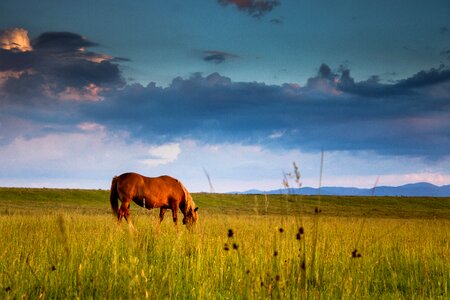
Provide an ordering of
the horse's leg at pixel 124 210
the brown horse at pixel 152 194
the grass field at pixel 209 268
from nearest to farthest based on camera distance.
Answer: the grass field at pixel 209 268
the horse's leg at pixel 124 210
the brown horse at pixel 152 194

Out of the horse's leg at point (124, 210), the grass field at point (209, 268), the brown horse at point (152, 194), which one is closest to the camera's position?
the grass field at point (209, 268)

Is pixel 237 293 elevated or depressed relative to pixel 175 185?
depressed

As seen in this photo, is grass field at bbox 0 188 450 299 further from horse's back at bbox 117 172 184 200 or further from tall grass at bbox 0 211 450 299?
horse's back at bbox 117 172 184 200

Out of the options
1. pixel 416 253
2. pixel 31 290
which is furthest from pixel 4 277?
pixel 416 253

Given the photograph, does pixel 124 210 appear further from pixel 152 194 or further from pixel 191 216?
pixel 191 216

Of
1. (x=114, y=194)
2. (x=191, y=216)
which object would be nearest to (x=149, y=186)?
(x=114, y=194)

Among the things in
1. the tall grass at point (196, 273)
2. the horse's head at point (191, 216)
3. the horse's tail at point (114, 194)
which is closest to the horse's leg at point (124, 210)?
the horse's tail at point (114, 194)

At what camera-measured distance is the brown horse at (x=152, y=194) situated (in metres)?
15.9

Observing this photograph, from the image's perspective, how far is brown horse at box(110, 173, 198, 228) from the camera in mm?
15898

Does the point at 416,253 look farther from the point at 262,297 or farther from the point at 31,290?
the point at 31,290

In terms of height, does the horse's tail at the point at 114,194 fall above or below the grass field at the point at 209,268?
above

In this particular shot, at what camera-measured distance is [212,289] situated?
17.7ft

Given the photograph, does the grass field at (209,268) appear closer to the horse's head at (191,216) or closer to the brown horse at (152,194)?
the horse's head at (191,216)

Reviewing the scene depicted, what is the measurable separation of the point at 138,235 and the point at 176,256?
5.02 ft
